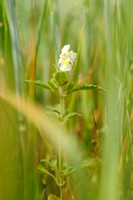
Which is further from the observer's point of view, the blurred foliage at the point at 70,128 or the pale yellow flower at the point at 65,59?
the pale yellow flower at the point at 65,59

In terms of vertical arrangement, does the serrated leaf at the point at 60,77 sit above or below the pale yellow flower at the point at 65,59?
below

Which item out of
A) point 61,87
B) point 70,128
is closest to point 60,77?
point 61,87

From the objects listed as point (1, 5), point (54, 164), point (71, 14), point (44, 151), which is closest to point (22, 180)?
point (54, 164)

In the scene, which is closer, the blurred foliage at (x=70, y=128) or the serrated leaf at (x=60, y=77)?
the blurred foliage at (x=70, y=128)

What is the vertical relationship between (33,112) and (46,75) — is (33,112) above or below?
below

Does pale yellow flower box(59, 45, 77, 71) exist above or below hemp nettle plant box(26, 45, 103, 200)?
above

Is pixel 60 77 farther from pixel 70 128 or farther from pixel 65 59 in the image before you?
pixel 70 128

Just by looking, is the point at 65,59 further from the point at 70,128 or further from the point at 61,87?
the point at 70,128

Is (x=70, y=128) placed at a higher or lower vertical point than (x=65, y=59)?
lower

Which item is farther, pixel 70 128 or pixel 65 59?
pixel 70 128

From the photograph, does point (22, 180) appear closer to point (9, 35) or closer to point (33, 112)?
point (33, 112)

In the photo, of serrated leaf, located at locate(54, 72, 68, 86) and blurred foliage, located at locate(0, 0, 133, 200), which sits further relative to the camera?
serrated leaf, located at locate(54, 72, 68, 86)
